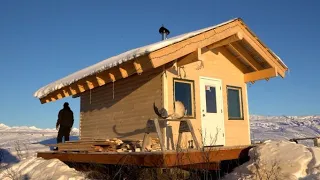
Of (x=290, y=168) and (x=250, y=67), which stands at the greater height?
(x=250, y=67)

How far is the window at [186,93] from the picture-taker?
8.73 meters

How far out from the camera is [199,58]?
7.88 m

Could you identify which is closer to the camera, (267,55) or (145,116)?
(145,116)

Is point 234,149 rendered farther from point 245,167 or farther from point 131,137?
point 131,137

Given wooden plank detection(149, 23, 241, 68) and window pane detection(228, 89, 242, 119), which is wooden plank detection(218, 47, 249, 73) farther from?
wooden plank detection(149, 23, 241, 68)

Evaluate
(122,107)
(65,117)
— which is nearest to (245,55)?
(122,107)

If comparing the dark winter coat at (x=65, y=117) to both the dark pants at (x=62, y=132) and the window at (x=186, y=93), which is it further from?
the window at (x=186, y=93)

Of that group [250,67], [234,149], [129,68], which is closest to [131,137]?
[129,68]

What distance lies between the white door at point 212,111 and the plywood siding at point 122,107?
5.74 ft

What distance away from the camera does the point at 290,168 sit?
5.55 m

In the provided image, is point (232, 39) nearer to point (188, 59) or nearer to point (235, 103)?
point (188, 59)

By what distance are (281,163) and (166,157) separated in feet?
7.54

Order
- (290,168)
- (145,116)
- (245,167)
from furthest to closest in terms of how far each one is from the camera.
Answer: (145,116), (245,167), (290,168)

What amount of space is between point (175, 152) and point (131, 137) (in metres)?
3.55
